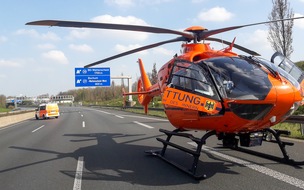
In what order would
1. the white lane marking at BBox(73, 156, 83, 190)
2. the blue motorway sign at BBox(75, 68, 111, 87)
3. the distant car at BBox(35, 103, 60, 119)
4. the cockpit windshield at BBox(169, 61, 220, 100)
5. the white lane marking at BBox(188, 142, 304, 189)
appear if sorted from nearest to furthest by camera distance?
the white lane marking at BBox(188, 142, 304, 189), the white lane marking at BBox(73, 156, 83, 190), the cockpit windshield at BBox(169, 61, 220, 100), the distant car at BBox(35, 103, 60, 119), the blue motorway sign at BBox(75, 68, 111, 87)

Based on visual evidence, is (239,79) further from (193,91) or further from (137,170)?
(137,170)

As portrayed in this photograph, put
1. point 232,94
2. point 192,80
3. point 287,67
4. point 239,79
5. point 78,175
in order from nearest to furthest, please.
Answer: point 232,94, point 239,79, point 192,80, point 78,175, point 287,67

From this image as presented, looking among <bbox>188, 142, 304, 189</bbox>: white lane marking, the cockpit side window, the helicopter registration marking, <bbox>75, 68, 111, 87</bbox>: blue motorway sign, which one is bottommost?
<bbox>188, 142, 304, 189</bbox>: white lane marking

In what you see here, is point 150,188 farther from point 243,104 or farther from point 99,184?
point 243,104

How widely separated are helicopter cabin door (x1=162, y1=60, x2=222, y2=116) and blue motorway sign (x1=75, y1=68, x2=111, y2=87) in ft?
116

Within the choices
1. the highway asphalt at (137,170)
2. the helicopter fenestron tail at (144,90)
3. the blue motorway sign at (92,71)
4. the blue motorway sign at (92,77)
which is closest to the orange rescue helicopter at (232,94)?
the highway asphalt at (137,170)

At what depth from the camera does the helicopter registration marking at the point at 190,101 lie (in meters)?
5.96

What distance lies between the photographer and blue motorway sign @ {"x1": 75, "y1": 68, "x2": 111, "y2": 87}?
1615 inches

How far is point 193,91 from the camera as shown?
20.5ft

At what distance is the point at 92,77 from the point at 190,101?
3667cm

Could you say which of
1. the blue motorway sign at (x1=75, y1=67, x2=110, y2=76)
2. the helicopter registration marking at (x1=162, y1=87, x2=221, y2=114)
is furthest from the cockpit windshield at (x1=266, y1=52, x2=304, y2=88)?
the blue motorway sign at (x1=75, y1=67, x2=110, y2=76)

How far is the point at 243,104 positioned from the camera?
5777 millimetres

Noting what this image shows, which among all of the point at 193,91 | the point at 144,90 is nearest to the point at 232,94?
the point at 193,91

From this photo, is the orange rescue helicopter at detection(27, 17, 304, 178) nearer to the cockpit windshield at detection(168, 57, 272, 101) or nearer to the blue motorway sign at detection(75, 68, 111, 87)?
the cockpit windshield at detection(168, 57, 272, 101)
